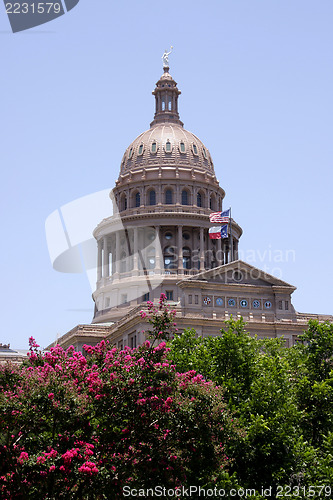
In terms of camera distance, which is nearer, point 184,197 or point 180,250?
point 180,250

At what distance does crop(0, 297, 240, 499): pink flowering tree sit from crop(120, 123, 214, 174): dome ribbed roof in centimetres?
9054

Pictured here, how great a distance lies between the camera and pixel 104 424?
1415 inches

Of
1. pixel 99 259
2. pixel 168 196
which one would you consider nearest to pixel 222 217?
pixel 168 196

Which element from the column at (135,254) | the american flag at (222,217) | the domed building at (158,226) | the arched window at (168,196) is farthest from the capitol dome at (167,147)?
the american flag at (222,217)

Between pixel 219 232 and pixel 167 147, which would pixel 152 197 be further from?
pixel 219 232

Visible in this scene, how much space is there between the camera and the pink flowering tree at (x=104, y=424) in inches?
1332

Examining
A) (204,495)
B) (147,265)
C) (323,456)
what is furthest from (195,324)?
(204,495)

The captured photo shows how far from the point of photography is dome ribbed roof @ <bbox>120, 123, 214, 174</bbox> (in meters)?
127

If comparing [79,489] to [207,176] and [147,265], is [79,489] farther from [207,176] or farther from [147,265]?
[207,176]

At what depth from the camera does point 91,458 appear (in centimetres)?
3447

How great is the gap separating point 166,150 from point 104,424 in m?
94.3

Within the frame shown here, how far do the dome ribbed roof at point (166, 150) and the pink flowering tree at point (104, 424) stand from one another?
90.5m

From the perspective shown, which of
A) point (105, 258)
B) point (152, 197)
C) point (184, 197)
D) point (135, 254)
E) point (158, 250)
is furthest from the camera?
point (152, 197)

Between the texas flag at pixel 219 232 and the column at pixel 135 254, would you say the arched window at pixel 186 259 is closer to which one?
the column at pixel 135 254
